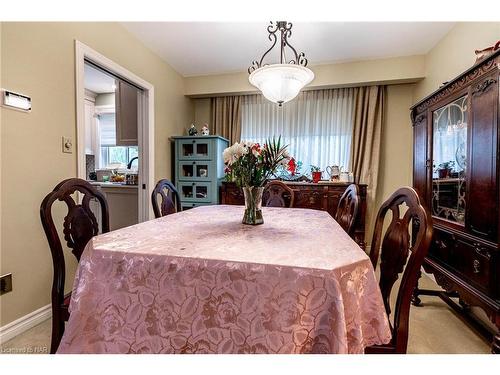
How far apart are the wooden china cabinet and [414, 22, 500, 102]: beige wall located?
0.57 meters

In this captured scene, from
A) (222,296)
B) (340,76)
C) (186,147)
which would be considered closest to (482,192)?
(222,296)

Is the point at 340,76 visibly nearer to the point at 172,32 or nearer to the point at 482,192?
the point at 172,32

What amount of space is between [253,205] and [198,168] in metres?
2.30

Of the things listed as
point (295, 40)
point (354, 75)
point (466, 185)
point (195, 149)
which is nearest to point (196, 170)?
point (195, 149)

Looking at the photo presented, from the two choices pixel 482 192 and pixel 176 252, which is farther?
pixel 482 192

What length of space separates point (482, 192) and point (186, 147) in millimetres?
3166

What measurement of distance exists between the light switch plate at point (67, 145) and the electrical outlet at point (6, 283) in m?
0.95

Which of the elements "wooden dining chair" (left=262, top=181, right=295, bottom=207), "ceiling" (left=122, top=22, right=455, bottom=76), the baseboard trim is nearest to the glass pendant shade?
"wooden dining chair" (left=262, top=181, right=295, bottom=207)

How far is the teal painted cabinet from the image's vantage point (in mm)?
3539

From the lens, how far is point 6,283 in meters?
1.68

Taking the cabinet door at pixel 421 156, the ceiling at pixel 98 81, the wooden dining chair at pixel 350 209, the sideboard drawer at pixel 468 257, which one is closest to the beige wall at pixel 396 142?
the cabinet door at pixel 421 156

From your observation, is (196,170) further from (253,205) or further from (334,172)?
(253,205)

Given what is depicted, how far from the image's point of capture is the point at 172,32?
8.94 ft

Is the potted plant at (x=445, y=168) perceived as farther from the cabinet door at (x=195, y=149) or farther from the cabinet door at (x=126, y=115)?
the cabinet door at (x=126, y=115)
